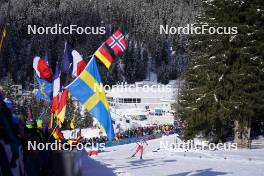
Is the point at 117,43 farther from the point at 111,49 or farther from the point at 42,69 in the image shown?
the point at 42,69

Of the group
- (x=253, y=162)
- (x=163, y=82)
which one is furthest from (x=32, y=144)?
(x=163, y=82)

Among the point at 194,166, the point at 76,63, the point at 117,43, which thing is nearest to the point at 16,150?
the point at 117,43

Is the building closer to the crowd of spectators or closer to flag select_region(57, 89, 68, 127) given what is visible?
flag select_region(57, 89, 68, 127)

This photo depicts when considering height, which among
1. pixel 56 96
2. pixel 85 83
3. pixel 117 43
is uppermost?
pixel 117 43

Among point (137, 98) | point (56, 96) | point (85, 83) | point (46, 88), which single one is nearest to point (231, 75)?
point (46, 88)

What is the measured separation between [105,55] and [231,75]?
14.3m

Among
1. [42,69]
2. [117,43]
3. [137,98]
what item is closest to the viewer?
[117,43]

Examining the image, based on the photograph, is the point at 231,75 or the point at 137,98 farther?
the point at 137,98

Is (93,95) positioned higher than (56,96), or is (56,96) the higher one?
(56,96)

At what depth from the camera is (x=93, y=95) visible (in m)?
11.6

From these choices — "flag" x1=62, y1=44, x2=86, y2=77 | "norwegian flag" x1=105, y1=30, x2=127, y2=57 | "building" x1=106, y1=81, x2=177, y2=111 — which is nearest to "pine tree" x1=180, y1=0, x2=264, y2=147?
"flag" x1=62, y1=44, x2=86, y2=77

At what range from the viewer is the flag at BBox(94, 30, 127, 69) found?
1423 cm

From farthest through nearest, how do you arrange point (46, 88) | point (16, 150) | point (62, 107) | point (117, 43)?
point (46, 88) → point (117, 43) → point (62, 107) → point (16, 150)

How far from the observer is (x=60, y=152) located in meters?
8.41
